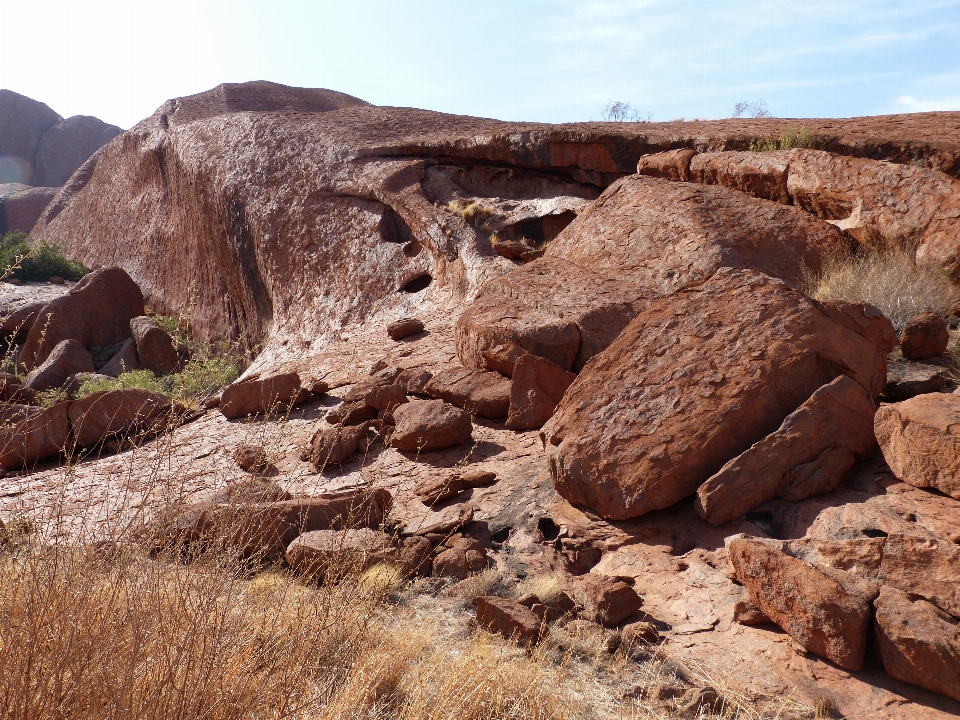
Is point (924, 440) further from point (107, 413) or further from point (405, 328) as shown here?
point (107, 413)

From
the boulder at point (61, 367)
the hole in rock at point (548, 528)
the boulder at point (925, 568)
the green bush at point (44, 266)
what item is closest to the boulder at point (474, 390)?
the hole in rock at point (548, 528)

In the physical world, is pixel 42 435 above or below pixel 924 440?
Answer: below

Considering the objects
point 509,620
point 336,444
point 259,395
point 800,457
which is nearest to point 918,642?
Answer: point 800,457

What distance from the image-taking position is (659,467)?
427 cm

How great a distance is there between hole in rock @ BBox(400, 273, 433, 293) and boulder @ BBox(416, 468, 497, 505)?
206 inches

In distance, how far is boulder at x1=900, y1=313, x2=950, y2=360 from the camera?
5094mm

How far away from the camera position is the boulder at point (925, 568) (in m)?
3.18

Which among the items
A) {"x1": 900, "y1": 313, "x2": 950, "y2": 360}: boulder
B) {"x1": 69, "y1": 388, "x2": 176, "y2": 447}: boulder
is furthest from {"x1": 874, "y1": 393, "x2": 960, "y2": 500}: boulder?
{"x1": 69, "y1": 388, "x2": 176, "y2": 447}: boulder

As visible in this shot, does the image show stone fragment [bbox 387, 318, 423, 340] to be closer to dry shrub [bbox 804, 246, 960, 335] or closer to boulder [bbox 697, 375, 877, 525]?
dry shrub [bbox 804, 246, 960, 335]

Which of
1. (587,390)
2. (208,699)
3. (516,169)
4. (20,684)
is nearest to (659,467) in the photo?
(587,390)

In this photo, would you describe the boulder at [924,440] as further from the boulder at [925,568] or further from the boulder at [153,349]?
the boulder at [153,349]

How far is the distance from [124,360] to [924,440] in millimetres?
11484

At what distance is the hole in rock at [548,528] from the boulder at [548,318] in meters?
1.78

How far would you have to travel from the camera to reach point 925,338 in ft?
16.7
